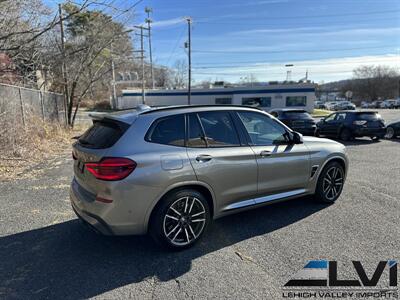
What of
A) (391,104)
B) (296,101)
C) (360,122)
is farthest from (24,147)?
(391,104)

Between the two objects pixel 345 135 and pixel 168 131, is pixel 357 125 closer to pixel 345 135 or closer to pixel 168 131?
pixel 345 135

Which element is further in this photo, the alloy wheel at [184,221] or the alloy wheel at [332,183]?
the alloy wheel at [332,183]

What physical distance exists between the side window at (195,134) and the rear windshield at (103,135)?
0.78 m

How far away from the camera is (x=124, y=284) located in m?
3.02

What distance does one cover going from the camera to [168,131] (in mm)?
3598

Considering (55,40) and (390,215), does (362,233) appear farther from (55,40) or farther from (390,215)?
(55,40)

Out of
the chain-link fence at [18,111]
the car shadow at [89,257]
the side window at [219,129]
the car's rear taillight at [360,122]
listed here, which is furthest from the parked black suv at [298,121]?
the side window at [219,129]

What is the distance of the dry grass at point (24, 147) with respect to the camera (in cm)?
768

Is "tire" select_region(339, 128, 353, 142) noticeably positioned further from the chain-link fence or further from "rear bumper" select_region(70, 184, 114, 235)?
"rear bumper" select_region(70, 184, 114, 235)

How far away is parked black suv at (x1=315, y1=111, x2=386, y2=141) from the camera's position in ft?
44.3

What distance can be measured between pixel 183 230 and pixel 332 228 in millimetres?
2093

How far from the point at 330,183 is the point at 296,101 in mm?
41182

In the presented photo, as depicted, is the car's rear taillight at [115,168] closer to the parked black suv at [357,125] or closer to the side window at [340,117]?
the parked black suv at [357,125]

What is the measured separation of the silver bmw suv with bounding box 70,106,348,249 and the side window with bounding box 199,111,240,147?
0.01m
